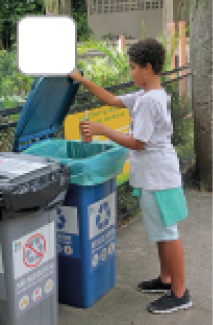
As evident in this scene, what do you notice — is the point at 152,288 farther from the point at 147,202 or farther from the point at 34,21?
the point at 34,21

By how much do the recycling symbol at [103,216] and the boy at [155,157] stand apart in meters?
0.28

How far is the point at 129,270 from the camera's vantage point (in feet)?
13.1

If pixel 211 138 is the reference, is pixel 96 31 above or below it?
above

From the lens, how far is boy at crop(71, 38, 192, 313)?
9.91 feet

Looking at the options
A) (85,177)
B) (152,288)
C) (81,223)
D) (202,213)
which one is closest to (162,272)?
(152,288)

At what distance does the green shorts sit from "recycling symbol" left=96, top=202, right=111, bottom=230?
28 centimetres

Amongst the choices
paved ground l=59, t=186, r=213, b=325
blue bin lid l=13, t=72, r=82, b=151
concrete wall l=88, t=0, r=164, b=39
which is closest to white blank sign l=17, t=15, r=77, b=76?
blue bin lid l=13, t=72, r=82, b=151

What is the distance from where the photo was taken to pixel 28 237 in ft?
8.70

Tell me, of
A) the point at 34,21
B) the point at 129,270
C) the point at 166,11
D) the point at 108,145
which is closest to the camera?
the point at 34,21

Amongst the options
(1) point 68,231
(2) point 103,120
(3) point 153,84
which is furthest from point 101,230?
(2) point 103,120

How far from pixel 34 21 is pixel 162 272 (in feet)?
6.70

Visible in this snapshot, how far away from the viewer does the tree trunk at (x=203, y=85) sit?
5988mm

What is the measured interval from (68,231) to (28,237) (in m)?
0.62

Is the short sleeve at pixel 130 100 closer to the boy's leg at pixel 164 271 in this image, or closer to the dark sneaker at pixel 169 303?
the boy's leg at pixel 164 271
